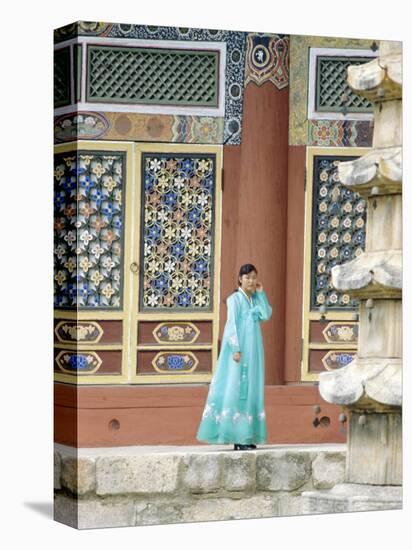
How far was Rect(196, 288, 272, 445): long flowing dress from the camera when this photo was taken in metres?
13.4

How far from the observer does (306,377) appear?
45.3ft

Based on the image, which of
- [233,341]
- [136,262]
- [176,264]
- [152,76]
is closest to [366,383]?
[233,341]

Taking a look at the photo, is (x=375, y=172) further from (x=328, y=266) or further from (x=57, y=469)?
(x=57, y=469)

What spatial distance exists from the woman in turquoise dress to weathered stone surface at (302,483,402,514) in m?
0.58

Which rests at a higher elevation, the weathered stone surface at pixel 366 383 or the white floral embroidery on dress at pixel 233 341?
the white floral embroidery on dress at pixel 233 341

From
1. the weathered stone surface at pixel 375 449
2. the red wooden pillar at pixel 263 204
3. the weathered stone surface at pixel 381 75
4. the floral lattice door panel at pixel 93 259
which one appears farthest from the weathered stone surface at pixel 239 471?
the weathered stone surface at pixel 381 75

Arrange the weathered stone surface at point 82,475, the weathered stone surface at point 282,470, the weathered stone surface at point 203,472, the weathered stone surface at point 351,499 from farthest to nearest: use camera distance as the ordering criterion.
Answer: the weathered stone surface at point 351,499 → the weathered stone surface at point 282,470 → the weathered stone surface at point 203,472 → the weathered stone surface at point 82,475

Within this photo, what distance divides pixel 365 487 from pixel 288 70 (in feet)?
10.1

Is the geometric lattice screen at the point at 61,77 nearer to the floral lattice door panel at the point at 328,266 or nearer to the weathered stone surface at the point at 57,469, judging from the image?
the floral lattice door panel at the point at 328,266

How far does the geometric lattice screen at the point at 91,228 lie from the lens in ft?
42.9

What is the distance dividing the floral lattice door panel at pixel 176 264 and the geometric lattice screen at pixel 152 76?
355 millimetres

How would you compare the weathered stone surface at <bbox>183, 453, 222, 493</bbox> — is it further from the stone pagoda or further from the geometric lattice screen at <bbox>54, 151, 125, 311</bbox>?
the geometric lattice screen at <bbox>54, 151, 125, 311</bbox>

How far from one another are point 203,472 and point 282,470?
618 mm

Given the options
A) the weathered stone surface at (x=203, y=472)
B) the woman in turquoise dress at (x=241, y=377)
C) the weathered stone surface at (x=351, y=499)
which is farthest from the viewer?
the weathered stone surface at (x=351, y=499)
